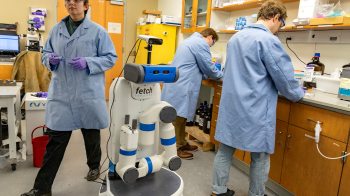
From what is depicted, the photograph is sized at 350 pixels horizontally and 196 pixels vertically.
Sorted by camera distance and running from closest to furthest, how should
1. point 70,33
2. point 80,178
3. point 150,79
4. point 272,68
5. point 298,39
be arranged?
point 150,79 → point 272,68 → point 70,33 → point 80,178 → point 298,39

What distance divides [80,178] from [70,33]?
3.84 feet

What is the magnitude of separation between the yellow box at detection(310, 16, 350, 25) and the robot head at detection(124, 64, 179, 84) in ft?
4.42

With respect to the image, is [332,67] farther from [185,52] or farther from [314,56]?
[185,52]

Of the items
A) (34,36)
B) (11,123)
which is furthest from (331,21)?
(34,36)

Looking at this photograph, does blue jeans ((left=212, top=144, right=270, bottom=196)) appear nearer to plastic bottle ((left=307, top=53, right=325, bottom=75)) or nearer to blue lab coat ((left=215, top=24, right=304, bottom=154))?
blue lab coat ((left=215, top=24, right=304, bottom=154))

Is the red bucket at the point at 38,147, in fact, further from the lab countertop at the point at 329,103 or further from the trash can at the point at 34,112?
the lab countertop at the point at 329,103

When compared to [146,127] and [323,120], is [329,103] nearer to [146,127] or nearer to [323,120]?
[323,120]

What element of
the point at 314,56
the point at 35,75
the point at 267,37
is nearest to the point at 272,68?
the point at 267,37

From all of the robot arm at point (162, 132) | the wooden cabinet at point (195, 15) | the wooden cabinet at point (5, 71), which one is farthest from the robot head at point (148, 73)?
the wooden cabinet at point (5, 71)

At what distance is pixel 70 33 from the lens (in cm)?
183

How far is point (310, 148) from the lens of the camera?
1846 mm

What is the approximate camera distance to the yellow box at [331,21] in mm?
1928

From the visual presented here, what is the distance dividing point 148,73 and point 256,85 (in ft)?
2.51

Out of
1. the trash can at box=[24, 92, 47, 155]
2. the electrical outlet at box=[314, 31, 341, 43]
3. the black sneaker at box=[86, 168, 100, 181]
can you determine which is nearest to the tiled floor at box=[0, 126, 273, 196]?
the black sneaker at box=[86, 168, 100, 181]
